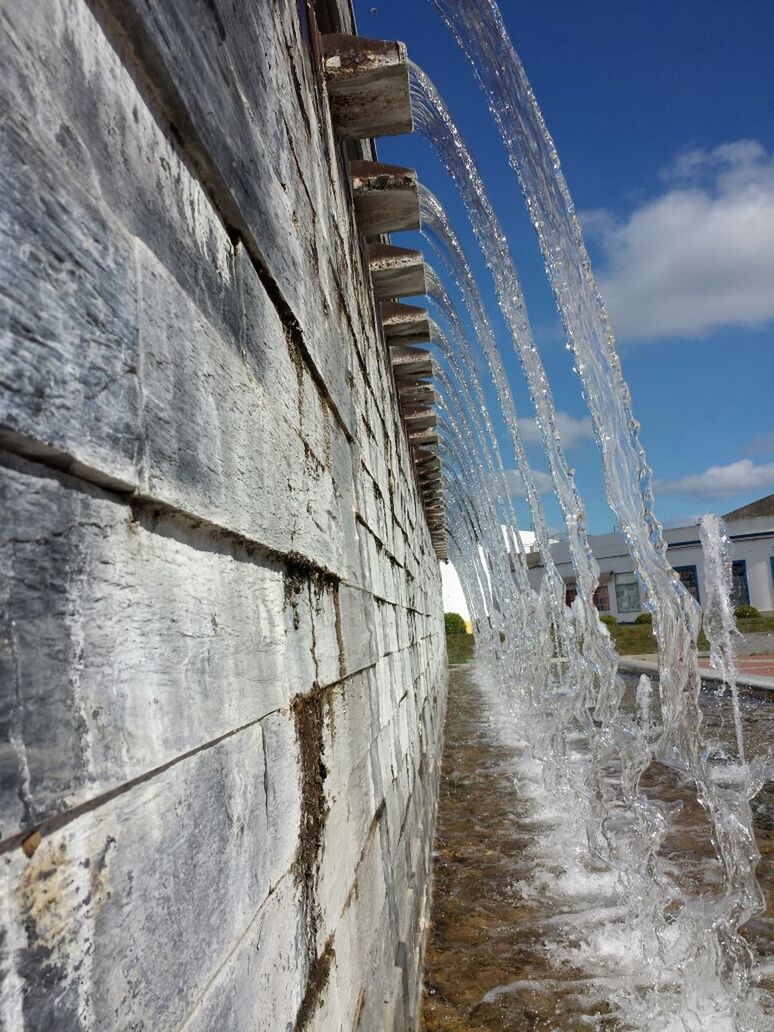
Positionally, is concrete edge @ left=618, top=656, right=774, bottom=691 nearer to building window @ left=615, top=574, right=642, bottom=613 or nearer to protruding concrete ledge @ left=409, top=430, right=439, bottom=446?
protruding concrete ledge @ left=409, top=430, right=439, bottom=446

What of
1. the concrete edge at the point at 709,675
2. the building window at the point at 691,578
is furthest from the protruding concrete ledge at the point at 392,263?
the building window at the point at 691,578

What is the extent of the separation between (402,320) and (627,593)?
3642 cm

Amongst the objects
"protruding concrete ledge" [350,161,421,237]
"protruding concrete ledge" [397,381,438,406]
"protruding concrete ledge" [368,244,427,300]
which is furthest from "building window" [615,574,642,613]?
"protruding concrete ledge" [350,161,421,237]

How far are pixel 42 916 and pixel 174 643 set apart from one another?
0.34m

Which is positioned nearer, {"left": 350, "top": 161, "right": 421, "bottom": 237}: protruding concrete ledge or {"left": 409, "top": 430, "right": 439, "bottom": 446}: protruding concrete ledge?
{"left": 350, "top": 161, "right": 421, "bottom": 237}: protruding concrete ledge

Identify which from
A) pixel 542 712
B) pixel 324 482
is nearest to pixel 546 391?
pixel 542 712

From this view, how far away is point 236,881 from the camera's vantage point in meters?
1.09

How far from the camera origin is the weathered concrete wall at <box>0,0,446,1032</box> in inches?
25.1

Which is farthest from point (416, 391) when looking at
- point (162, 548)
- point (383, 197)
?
point (162, 548)

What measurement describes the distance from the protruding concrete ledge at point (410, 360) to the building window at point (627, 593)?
3467cm

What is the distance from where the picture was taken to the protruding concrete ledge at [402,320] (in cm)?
568

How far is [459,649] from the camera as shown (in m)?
38.5

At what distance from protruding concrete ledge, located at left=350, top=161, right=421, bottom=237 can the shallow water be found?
3.76m

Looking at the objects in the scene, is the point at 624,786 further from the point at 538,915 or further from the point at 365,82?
the point at 365,82
